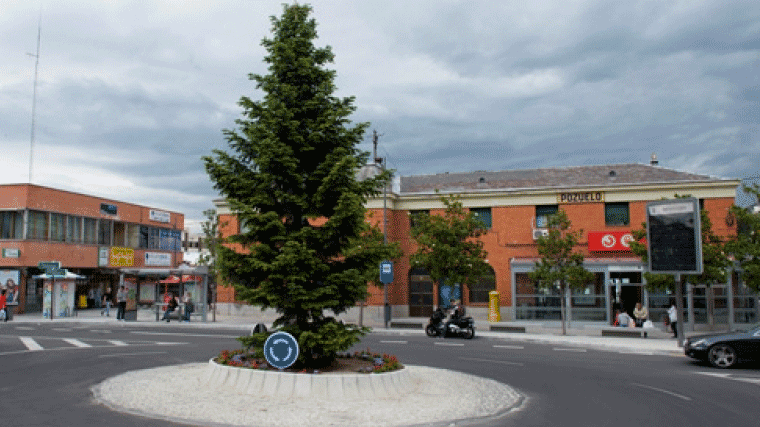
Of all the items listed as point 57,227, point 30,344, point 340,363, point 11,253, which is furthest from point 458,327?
point 57,227

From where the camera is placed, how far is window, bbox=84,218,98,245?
155ft

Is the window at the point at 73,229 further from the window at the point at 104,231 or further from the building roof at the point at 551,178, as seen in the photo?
the building roof at the point at 551,178

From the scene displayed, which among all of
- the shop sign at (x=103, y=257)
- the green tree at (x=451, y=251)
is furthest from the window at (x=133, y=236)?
the green tree at (x=451, y=251)

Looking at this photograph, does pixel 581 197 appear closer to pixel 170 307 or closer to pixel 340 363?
pixel 170 307

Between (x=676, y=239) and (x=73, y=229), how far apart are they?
135ft

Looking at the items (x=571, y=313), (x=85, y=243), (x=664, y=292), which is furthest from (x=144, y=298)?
(x=664, y=292)

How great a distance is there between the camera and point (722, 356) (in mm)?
16281

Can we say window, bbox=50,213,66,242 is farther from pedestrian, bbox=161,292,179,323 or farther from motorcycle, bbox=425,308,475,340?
motorcycle, bbox=425,308,475,340

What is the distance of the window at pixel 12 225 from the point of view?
4106 centimetres

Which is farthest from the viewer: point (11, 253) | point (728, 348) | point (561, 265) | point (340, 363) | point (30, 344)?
point (11, 253)

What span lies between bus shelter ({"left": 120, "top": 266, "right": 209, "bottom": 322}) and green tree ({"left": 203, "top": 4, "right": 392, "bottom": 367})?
20.8 m

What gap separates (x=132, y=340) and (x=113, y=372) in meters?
8.83

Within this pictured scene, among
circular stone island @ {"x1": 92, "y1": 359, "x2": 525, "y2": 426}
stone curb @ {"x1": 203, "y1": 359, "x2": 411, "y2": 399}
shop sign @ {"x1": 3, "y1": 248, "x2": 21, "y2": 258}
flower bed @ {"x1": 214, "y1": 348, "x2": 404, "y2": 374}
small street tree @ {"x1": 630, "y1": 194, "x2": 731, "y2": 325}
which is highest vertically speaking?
shop sign @ {"x1": 3, "y1": 248, "x2": 21, "y2": 258}

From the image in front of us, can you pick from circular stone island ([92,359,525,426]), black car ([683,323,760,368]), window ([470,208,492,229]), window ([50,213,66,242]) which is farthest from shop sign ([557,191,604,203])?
window ([50,213,66,242])
